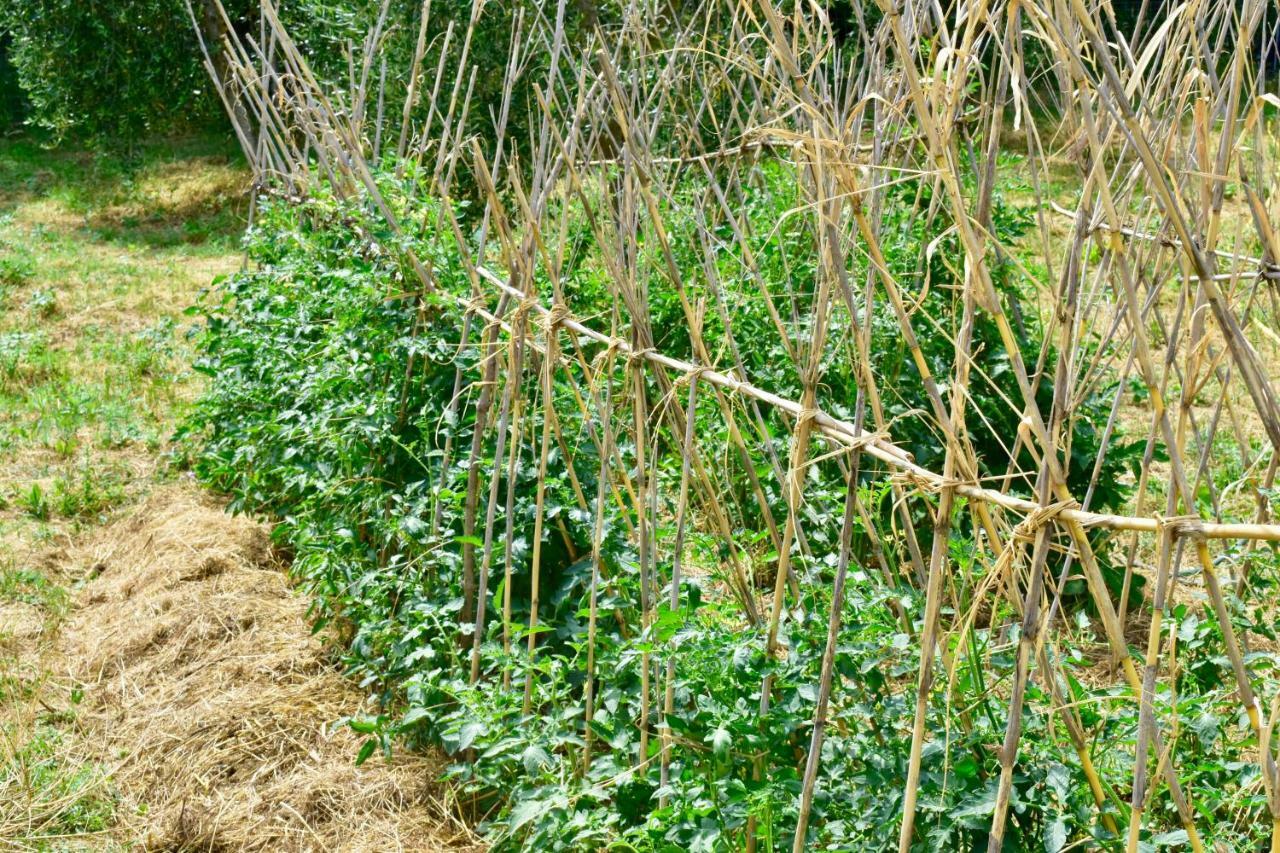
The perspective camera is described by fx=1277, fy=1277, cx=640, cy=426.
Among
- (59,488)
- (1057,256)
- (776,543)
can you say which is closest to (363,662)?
(776,543)

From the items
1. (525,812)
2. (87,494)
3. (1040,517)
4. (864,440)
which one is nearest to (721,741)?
(525,812)

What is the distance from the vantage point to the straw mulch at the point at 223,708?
8.95 feet

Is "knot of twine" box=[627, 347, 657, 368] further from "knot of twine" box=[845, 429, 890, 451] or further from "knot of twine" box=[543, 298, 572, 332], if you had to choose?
"knot of twine" box=[845, 429, 890, 451]

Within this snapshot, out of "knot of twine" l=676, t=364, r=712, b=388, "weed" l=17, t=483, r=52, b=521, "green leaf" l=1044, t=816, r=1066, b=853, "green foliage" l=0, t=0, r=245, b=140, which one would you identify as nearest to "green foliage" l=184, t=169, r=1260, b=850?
"green leaf" l=1044, t=816, r=1066, b=853

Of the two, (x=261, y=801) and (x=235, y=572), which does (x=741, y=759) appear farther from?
(x=235, y=572)

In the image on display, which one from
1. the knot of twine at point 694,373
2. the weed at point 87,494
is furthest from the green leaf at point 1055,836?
the weed at point 87,494

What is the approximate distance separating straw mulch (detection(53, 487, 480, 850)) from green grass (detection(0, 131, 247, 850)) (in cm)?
10

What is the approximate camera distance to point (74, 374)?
616cm

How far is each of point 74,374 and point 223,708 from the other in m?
3.59

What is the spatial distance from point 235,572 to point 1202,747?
2.83 metres

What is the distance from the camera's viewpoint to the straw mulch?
2.73 m

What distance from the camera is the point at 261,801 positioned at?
280 cm

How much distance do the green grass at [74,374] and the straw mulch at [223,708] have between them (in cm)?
10

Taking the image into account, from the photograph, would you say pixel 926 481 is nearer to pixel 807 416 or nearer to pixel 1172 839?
pixel 807 416
